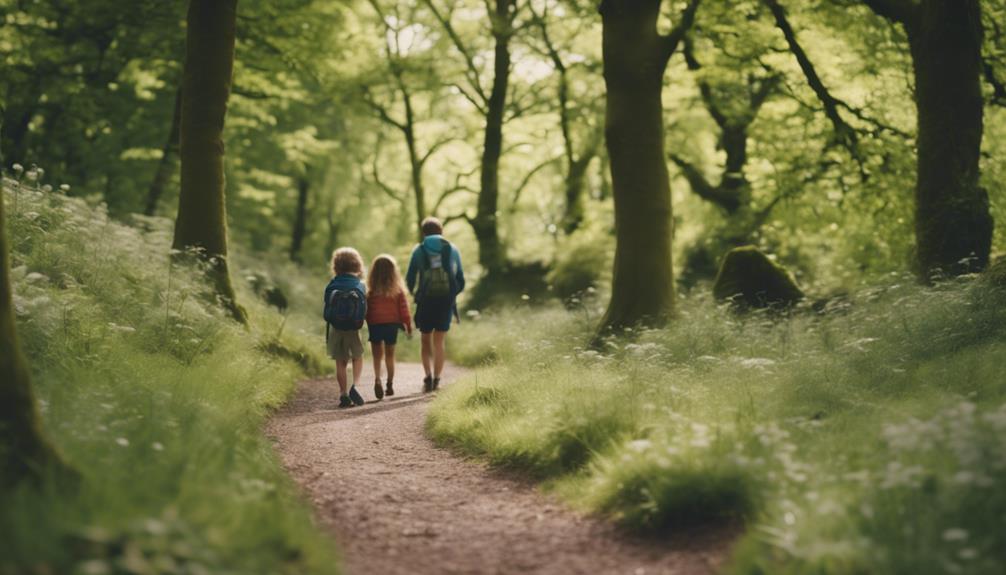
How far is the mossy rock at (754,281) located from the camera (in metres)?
13.2

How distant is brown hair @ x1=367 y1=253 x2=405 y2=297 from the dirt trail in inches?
105

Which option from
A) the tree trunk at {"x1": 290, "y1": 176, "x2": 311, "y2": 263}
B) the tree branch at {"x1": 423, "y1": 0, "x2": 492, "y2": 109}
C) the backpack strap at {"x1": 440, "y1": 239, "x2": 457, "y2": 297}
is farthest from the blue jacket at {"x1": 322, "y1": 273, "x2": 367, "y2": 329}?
the tree trunk at {"x1": 290, "y1": 176, "x2": 311, "y2": 263}

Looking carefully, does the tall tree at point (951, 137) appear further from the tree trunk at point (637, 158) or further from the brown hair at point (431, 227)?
the brown hair at point (431, 227)

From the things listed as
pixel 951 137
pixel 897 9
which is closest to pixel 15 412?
pixel 951 137

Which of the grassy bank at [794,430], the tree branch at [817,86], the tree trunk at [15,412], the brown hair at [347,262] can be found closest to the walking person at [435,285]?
the brown hair at [347,262]

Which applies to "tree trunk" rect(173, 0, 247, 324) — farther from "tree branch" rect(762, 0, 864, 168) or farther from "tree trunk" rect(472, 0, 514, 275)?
"tree trunk" rect(472, 0, 514, 275)

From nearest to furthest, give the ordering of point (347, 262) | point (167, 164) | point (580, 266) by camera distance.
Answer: point (347, 262)
point (167, 164)
point (580, 266)

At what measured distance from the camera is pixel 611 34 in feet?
35.9

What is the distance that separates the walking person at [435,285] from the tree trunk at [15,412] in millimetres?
6946

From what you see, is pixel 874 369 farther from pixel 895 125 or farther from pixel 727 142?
pixel 727 142

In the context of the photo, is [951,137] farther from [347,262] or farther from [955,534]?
[955,534]

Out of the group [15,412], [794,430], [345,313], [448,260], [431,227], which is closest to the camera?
[15,412]

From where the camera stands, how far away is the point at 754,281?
43.8 feet

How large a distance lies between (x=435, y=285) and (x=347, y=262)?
1.38m
